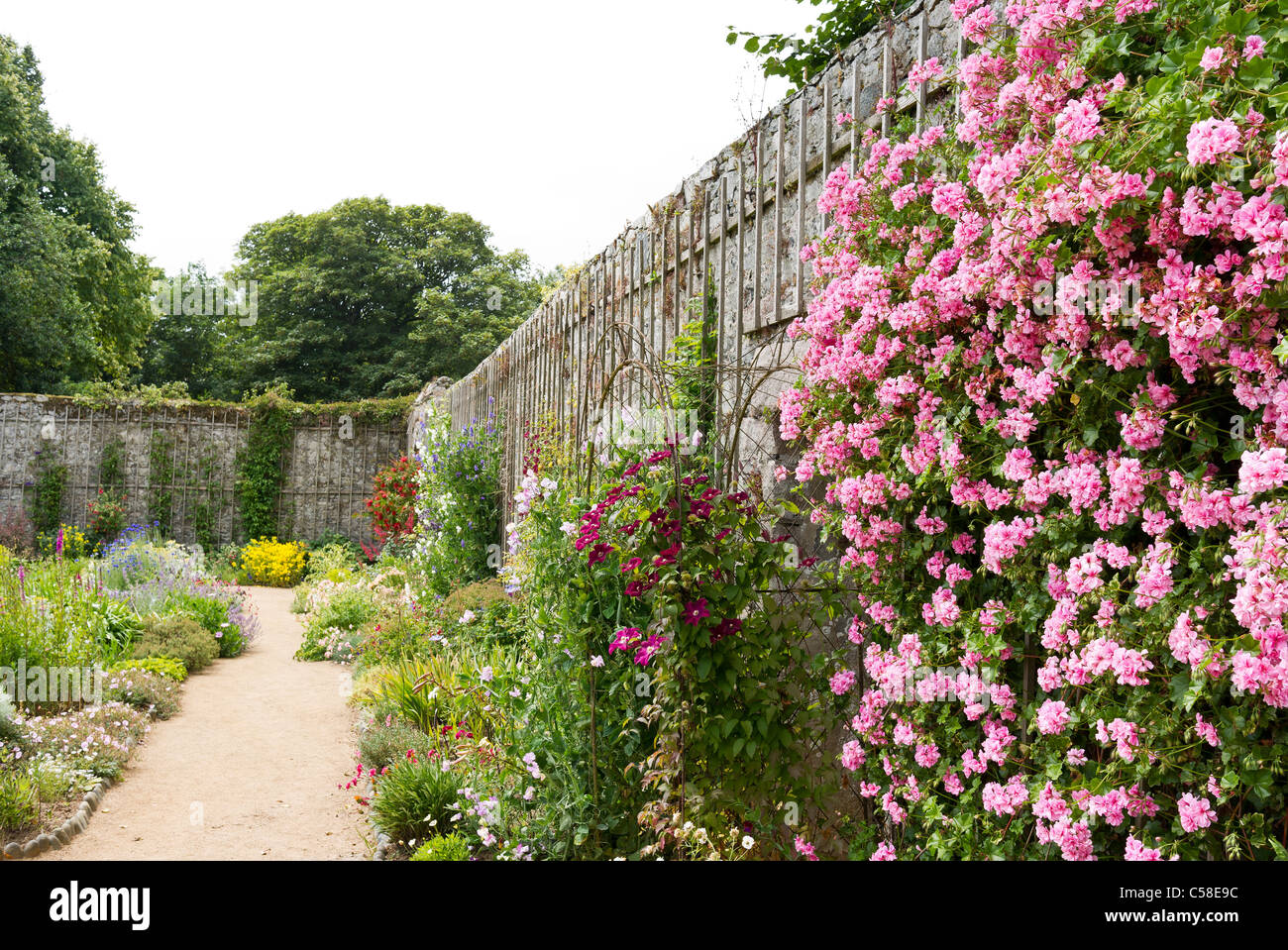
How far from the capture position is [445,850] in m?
3.37

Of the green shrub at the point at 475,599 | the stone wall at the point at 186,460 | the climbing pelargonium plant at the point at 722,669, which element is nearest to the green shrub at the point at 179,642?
the green shrub at the point at 475,599

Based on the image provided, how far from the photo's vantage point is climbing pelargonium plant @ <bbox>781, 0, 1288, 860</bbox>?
1.36 m

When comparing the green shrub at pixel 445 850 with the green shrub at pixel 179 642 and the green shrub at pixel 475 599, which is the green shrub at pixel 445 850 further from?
the green shrub at pixel 179 642

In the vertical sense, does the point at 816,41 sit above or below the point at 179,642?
above

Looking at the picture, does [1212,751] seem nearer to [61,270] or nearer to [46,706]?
[46,706]

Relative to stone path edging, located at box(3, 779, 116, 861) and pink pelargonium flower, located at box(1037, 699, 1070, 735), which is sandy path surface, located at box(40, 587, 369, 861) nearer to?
stone path edging, located at box(3, 779, 116, 861)

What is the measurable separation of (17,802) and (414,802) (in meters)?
1.81

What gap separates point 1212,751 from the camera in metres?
1.45

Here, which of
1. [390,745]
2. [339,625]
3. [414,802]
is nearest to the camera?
[414,802]

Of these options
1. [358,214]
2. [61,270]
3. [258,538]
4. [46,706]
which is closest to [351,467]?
[258,538]

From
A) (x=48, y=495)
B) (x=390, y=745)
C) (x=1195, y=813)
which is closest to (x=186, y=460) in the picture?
(x=48, y=495)

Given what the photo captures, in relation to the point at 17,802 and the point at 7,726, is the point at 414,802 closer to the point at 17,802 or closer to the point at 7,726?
the point at 17,802

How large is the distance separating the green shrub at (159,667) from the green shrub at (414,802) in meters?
3.36

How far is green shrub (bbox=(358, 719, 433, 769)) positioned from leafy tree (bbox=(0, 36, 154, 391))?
15.6 m
